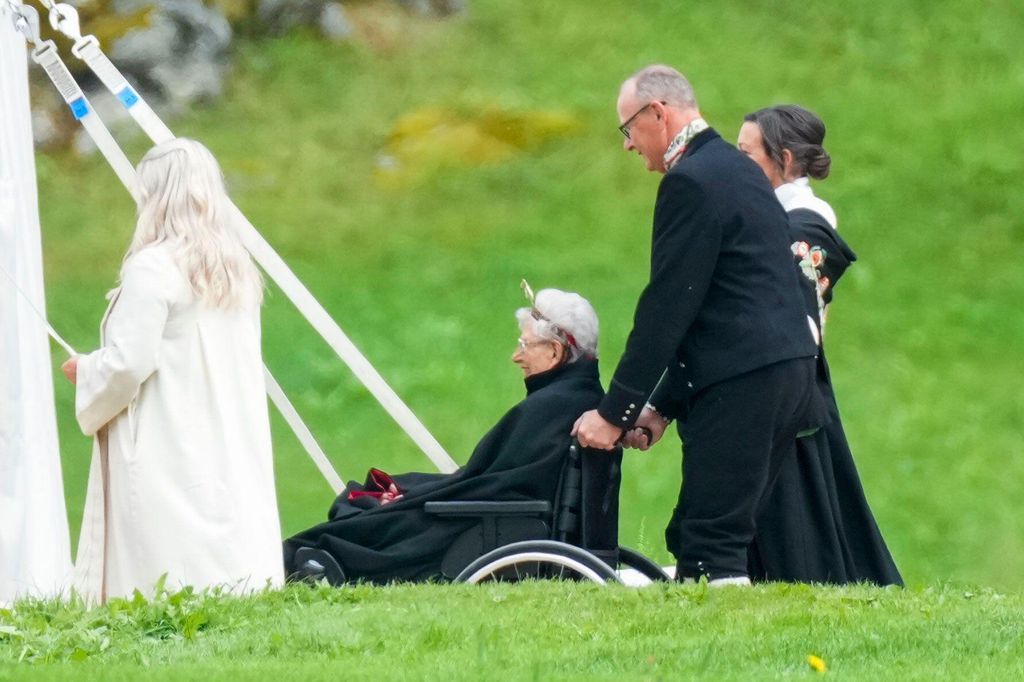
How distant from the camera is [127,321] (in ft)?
16.9

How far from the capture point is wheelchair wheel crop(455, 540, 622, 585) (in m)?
5.47

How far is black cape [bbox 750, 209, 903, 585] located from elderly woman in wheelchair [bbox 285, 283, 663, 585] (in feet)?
Answer: 1.65

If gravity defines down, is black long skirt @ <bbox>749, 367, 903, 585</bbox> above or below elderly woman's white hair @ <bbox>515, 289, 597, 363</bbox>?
below

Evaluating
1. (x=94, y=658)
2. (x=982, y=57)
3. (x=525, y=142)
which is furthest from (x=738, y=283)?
(x=982, y=57)

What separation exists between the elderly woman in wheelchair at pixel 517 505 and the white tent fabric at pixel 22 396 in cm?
75

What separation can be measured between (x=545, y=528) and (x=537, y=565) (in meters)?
0.12

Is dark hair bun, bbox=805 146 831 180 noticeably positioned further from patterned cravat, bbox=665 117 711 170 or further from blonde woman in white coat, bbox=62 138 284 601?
blonde woman in white coat, bbox=62 138 284 601

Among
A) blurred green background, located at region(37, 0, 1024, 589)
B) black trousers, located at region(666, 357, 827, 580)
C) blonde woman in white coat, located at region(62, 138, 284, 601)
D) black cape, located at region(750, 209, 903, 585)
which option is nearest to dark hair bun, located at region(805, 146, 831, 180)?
black cape, located at region(750, 209, 903, 585)

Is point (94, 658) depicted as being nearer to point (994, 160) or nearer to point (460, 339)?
point (460, 339)

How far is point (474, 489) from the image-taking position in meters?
5.81

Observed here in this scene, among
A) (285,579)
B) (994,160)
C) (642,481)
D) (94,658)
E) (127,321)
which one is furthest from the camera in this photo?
(994,160)

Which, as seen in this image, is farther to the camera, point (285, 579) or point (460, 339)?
point (460, 339)

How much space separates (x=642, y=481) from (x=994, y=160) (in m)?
5.17

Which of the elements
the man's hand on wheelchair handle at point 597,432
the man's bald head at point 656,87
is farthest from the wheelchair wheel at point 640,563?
the man's bald head at point 656,87
